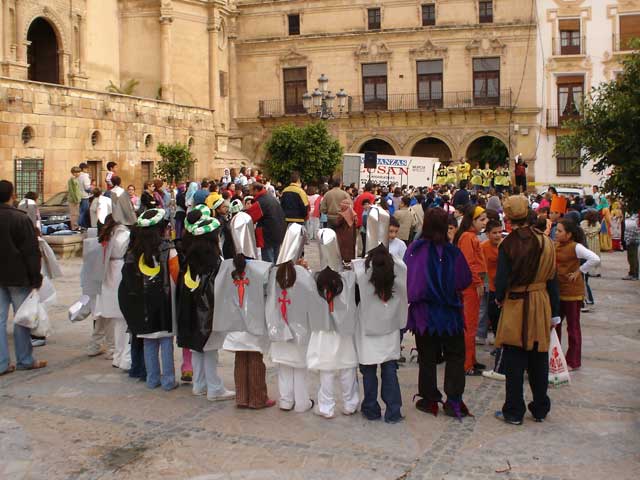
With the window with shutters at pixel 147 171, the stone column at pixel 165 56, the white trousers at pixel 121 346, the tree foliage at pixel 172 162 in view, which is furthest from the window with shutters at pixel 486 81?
the white trousers at pixel 121 346

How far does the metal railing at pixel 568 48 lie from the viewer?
34.8 meters

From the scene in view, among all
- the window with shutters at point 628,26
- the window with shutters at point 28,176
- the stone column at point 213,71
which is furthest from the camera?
the window with shutters at point 628,26

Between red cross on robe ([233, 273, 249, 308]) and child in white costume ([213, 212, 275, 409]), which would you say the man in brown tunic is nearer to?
child in white costume ([213, 212, 275, 409])

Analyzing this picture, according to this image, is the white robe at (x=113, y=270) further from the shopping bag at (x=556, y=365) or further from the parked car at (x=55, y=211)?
the parked car at (x=55, y=211)

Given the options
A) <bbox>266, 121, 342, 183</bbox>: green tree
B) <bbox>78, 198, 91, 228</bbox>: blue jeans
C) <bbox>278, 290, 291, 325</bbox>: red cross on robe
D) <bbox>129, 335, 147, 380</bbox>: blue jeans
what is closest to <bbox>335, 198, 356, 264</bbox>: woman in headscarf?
<bbox>129, 335, 147, 380</bbox>: blue jeans

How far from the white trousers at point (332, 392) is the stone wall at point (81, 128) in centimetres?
1589

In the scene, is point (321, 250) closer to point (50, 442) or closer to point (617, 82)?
point (50, 442)

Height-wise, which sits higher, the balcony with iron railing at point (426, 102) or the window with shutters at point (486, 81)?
the window with shutters at point (486, 81)

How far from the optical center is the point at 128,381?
710 cm

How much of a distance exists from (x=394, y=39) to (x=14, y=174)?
2190 cm

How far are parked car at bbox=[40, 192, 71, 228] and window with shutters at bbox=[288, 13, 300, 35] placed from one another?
2157 cm

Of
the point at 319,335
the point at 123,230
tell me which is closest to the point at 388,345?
the point at 319,335

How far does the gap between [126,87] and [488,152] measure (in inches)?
671

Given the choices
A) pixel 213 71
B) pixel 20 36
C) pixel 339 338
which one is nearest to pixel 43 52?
pixel 20 36
